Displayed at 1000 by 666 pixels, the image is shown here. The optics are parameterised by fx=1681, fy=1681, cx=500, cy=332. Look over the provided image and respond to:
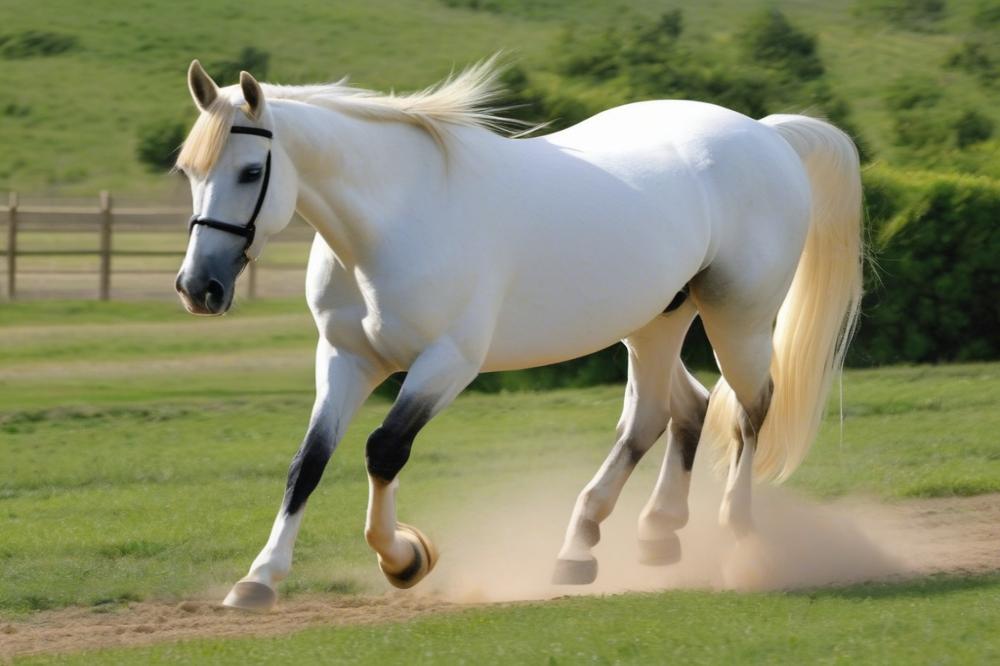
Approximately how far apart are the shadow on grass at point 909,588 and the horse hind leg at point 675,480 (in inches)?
41.5

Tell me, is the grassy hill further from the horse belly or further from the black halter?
the black halter

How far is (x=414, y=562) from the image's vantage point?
240 inches

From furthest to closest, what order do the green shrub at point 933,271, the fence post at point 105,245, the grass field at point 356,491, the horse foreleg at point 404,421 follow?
1. the fence post at point 105,245
2. the green shrub at point 933,271
3. the horse foreleg at point 404,421
4. the grass field at point 356,491

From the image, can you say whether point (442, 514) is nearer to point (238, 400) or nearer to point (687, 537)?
point (687, 537)

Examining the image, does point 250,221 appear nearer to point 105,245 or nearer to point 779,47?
point 105,245

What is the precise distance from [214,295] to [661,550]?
9.18ft

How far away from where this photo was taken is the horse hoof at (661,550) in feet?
24.0

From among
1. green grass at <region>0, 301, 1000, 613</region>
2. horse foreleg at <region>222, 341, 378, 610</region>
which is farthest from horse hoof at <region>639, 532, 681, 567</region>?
horse foreleg at <region>222, 341, 378, 610</region>

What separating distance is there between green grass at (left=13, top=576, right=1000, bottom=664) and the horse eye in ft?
4.82

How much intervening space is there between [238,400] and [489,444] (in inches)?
135

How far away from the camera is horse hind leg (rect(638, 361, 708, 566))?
24.1 ft

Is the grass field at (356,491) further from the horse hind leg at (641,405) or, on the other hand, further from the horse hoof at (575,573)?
the horse hind leg at (641,405)

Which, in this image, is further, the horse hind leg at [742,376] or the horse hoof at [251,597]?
the horse hind leg at [742,376]

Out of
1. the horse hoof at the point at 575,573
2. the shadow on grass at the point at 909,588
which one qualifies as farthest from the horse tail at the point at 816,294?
the shadow on grass at the point at 909,588
